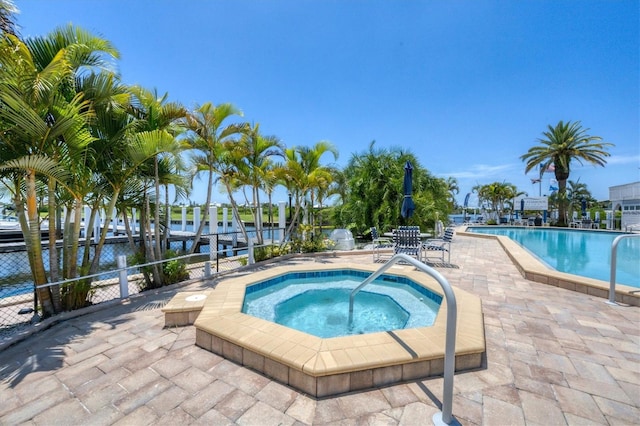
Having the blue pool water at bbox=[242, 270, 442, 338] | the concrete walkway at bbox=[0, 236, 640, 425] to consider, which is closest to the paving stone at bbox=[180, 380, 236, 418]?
the concrete walkway at bbox=[0, 236, 640, 425]

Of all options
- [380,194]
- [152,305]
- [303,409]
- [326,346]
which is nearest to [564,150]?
[380,194]

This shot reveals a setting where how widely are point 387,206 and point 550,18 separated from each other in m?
8.52

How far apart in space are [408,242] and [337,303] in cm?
350

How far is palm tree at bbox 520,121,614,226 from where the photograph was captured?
2150cm

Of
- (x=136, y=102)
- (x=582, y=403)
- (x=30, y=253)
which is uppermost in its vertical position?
(x=136, y=102)

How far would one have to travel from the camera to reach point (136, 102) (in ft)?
18.3

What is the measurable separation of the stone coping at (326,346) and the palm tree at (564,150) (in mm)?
26650

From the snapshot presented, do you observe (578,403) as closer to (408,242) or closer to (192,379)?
(192,379)

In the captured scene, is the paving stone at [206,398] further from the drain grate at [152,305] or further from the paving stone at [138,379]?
the drain grate at [152,305]

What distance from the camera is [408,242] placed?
7789 millimetres

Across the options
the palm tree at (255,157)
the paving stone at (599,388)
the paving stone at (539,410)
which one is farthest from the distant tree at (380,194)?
the paving stone at (539,410)

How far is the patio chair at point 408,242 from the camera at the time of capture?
7.62 metres

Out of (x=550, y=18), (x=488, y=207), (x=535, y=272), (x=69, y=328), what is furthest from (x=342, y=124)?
(x=488, y=207)

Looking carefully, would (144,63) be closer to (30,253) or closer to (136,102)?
(136,102)
